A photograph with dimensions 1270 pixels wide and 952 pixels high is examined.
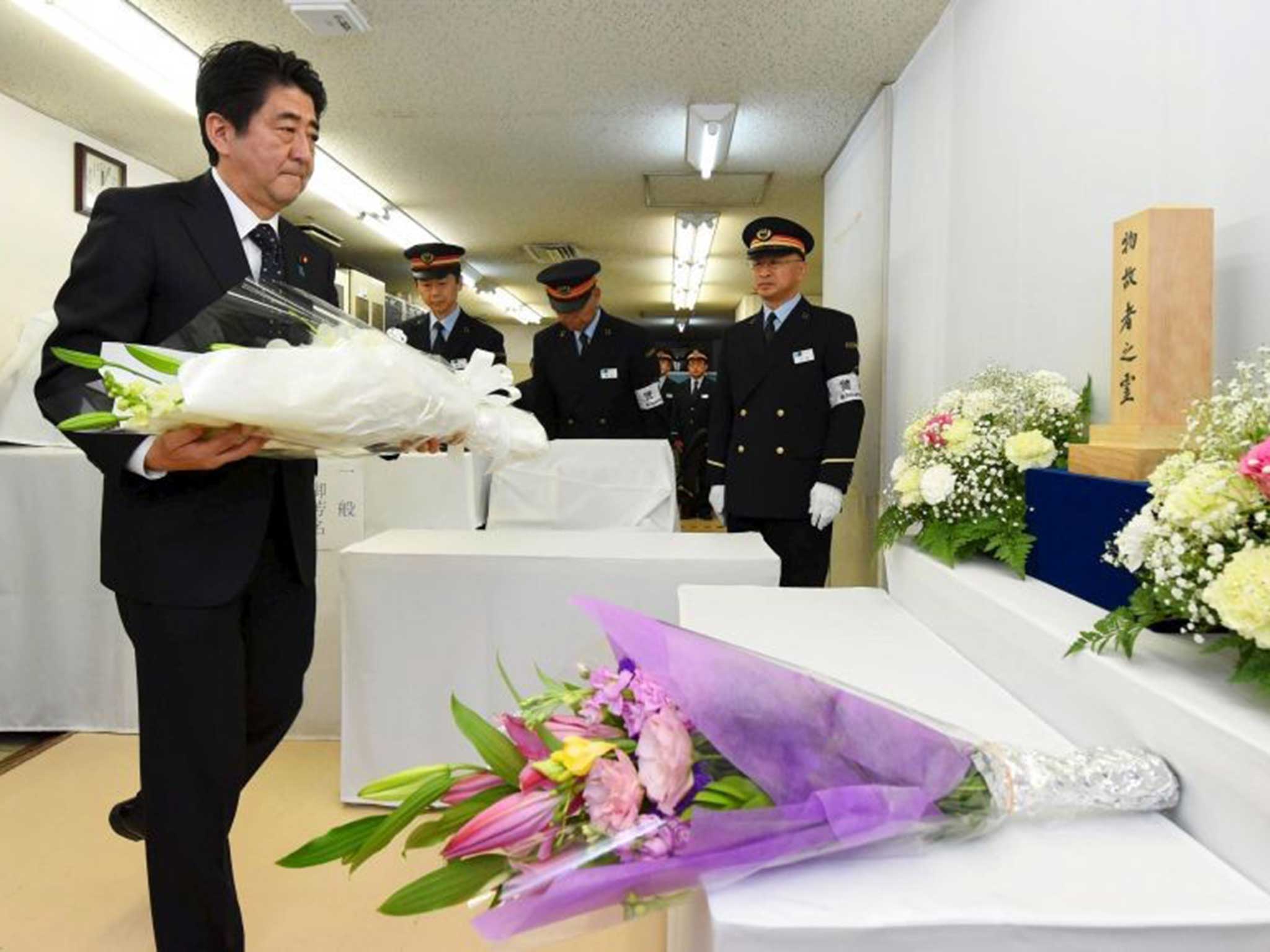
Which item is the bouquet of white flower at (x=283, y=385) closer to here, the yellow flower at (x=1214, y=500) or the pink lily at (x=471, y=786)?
the pink lily at (x=471, y=786)

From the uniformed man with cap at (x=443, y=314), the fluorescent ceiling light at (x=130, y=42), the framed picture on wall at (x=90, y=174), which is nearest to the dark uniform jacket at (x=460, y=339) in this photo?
the uniformed man with cap at (x=443, y=314)

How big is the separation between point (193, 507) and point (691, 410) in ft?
20.7

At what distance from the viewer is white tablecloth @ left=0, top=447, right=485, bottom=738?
2938 mm

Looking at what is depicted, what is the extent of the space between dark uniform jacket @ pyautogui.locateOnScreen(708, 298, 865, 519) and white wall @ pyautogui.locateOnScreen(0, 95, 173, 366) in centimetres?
301

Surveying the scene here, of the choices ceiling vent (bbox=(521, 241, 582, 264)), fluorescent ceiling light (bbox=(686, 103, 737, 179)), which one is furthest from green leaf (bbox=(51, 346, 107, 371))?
ceiling vent (bbox=(521, 241, 582, 264))

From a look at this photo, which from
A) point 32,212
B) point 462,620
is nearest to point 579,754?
point 462,620

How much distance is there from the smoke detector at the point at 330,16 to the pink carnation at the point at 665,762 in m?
2.79

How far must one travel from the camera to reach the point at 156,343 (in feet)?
4.74

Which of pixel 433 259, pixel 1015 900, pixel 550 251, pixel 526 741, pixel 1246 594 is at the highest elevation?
pixel 550 251

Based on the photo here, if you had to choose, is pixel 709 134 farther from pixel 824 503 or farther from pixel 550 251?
pixel 550 251

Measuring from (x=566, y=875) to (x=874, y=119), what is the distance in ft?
12.3

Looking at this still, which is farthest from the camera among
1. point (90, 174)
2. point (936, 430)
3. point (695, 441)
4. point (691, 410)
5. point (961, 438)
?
point (691, 410)

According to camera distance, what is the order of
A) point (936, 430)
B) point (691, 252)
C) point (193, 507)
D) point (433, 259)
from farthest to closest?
1. point (691, 252)
2. point (433, 259)
3. point (936, 430)
4. point (193, 507)

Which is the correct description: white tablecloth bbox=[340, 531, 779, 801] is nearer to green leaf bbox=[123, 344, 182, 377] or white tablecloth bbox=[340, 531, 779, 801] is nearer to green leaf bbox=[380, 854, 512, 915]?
green leaf bbox=[123, 344, 182, 377]
